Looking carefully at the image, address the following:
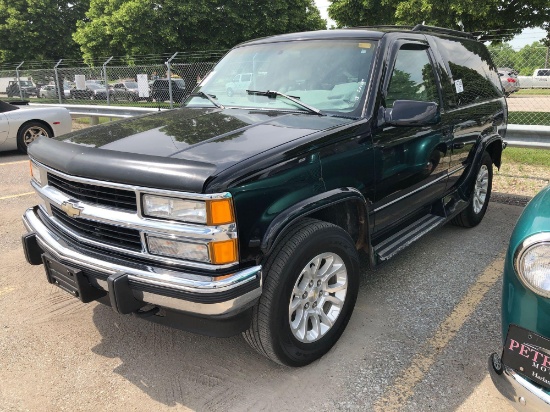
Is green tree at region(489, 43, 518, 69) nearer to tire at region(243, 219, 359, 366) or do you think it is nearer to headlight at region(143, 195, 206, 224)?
tire at region(243, 219, 359, 366)

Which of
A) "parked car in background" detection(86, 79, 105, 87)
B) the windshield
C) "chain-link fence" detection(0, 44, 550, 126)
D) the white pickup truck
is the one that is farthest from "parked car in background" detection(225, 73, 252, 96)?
"parked car in background" detection(86, 79, 105, 87)

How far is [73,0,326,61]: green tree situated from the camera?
22505 millimetres

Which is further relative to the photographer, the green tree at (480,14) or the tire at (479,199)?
the green tree at (480,14)

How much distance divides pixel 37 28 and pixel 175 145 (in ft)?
109

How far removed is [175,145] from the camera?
8.76ft

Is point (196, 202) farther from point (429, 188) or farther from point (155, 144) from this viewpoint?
point (429, 188)

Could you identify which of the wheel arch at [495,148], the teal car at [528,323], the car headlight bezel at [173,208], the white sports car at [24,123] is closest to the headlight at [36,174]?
the car headlight bezel at [173,208]

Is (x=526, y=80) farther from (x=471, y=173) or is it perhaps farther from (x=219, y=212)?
(x=219, y=212)

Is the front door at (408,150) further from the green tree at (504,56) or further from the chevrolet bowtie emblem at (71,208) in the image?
the green tree at (504,56)

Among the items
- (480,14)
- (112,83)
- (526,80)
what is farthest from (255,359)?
(112,83)

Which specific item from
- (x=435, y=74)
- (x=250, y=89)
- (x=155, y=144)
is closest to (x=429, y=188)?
(x=435, y=74)

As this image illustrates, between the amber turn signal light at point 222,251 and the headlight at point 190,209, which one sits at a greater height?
the headlight at point 190,209

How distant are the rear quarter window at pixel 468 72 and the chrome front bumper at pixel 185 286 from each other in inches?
114

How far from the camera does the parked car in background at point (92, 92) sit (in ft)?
51.3
